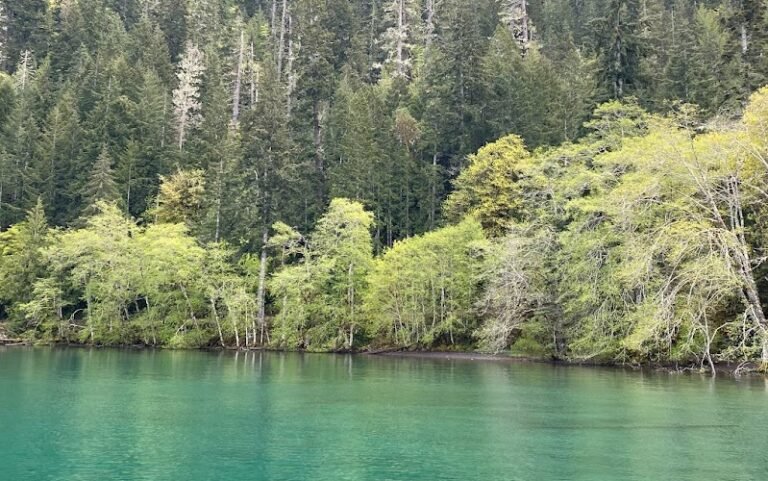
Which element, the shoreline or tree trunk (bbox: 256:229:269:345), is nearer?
the shoreline

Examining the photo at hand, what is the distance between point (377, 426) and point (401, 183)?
158 ft

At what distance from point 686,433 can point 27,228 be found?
64.6 m

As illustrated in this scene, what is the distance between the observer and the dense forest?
37438 mm

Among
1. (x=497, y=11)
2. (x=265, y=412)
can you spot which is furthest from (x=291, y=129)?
(x=265, y=412)

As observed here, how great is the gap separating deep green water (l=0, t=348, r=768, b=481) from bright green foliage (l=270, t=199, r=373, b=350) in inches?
801

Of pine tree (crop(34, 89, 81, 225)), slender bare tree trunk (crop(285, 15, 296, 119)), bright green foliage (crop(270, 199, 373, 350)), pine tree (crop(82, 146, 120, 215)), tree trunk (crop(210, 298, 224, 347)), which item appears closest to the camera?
bright green foliage (crop(270, 199, 373, 350))

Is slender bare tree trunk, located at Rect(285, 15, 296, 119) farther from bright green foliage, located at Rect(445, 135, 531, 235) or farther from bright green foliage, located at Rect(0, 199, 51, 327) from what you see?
bright green foliage, located at Rect(0, 199, 51, 327)

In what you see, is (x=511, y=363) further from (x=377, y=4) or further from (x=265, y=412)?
(x=377, y=4)

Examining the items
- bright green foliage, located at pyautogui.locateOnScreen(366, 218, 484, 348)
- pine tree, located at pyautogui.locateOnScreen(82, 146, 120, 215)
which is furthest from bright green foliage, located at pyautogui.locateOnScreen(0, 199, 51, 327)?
bright green foliage, located at pyautogui.locateOnScreen(366, 218, 484, 348)

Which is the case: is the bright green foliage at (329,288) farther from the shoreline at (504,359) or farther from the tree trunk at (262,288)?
the tree trunk at (262,288)

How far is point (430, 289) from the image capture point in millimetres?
54656

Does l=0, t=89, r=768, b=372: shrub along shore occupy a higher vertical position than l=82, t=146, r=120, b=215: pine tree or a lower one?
lower

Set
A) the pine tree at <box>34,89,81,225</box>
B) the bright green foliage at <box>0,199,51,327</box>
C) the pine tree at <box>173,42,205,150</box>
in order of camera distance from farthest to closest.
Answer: the pine tree at <box>173,42,205,150</box> < the pine tree at <box>34,89,81,225</box> < the bright green foliage at <box>0,199,51,327</box>

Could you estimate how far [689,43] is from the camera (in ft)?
239
